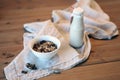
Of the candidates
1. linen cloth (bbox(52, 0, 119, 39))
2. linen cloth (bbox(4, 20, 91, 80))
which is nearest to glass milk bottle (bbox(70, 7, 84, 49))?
linen cloth (bbox(4, 20, 91, 80))

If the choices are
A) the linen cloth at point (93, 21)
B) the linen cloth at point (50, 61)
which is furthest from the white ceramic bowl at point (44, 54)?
the linen cloth at point (93, 21)

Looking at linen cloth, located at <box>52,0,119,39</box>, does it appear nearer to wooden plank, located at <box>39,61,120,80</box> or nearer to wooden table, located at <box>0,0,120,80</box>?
wooden table, located at <box>0,0,120,80</box>

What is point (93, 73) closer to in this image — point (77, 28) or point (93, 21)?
point (77, 28)

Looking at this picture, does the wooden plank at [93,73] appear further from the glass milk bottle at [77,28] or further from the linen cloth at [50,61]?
the glass milk bottle at [77,28]

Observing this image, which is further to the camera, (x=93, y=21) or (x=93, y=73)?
(x=93, y=21)

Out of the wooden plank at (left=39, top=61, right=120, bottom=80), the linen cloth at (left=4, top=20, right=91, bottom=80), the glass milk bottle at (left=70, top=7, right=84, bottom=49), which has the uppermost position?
the glass milk bottle at (left=70, top=7, right=84, bottom=49)

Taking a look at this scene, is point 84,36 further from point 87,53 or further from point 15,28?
point 15,28

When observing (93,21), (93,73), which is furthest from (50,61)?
(93,21)
